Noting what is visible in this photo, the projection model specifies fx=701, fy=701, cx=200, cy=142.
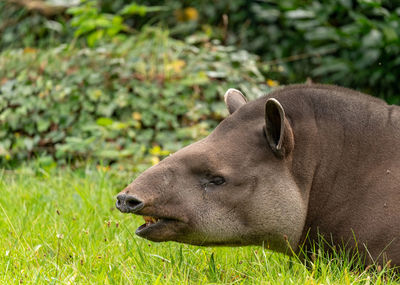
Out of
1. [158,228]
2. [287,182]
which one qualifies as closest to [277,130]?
[287,182]

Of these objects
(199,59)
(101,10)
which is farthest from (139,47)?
(101,10)

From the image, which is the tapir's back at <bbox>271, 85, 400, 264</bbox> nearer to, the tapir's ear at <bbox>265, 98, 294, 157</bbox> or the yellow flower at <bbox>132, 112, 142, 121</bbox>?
the tapir's ear at <bbox>265, 98, 294, 157</bbox>

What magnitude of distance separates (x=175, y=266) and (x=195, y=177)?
54cm

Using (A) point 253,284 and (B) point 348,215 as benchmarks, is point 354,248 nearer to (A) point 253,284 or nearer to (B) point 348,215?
(B) point 348,215

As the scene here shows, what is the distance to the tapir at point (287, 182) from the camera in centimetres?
381

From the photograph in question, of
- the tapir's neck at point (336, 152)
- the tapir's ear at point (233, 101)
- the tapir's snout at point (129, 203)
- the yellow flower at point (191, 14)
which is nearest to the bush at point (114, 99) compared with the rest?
the yellow flower at point (191, 14)

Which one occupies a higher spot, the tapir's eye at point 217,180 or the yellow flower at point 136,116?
the tapir's eye at point 217,180

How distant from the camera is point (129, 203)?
3.61 m

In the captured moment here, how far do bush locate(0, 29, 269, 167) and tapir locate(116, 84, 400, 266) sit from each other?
10.6ft

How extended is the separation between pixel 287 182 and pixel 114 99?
4253 millimetres

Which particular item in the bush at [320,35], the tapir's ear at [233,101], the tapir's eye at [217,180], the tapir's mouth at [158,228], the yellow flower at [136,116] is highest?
the tapir's ear at [233,101]

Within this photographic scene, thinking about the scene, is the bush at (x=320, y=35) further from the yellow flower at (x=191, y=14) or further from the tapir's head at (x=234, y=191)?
the tapir's head at (x=234, y=191)

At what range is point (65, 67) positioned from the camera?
8234mm

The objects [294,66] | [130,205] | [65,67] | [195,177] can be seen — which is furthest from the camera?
[294,66]
